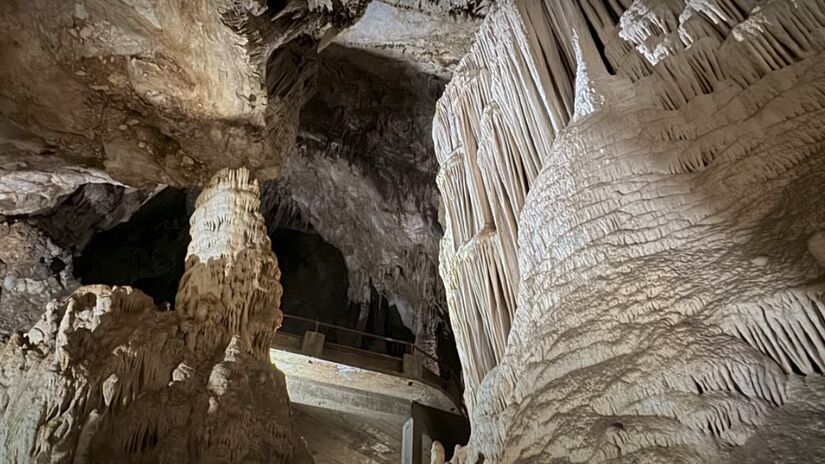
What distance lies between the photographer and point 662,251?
2.33 m

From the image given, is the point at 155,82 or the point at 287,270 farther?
the point at 287,270

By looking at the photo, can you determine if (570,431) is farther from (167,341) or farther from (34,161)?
(34,161)

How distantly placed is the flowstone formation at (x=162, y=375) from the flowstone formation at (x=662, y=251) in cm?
257

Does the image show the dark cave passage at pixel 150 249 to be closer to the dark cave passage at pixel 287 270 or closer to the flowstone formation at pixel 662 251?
the dark cave passage at pixel 287 270

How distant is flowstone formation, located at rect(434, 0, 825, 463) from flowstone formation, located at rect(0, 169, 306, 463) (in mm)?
2572

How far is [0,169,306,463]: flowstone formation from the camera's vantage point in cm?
437

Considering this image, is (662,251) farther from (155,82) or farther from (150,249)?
(150,249)

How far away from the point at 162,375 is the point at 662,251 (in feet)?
14.7

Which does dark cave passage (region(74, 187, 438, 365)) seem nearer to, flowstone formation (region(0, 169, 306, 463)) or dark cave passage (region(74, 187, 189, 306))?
dark cave passage (region(74, 187, 189, 306))

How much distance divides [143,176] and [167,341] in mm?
2561

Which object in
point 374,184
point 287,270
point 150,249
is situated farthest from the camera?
point 287,270

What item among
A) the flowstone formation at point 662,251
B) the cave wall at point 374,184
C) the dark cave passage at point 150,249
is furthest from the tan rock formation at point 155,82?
the dark cave passage at point 150,249

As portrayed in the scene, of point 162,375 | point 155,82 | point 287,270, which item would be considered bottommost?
point 162,375

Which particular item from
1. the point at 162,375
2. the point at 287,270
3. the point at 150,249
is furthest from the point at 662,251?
the point at 150,249
